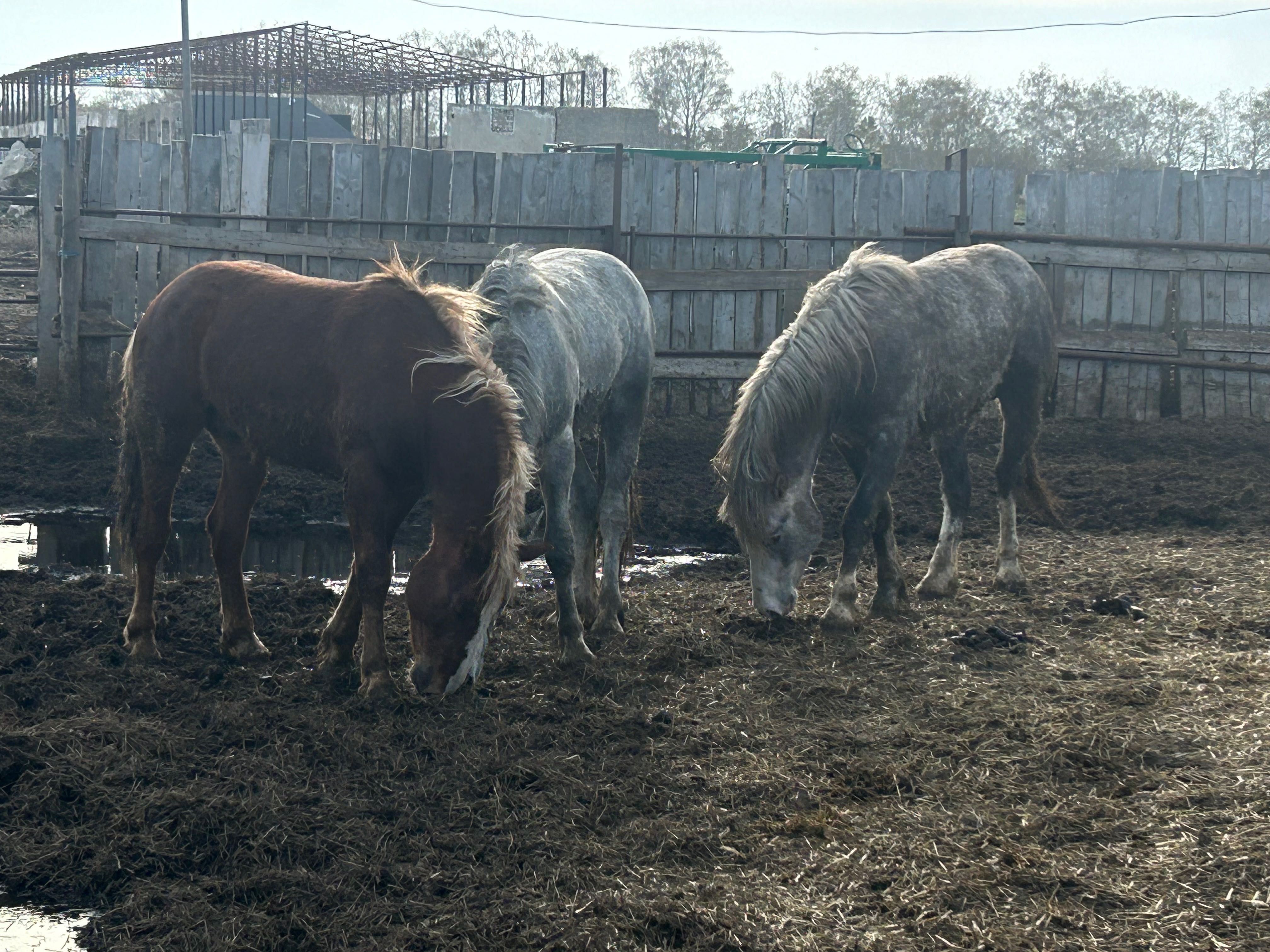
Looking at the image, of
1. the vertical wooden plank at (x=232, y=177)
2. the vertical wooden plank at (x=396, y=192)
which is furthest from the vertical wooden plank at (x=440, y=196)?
the vertical wooden plank at (x=232, y=177)

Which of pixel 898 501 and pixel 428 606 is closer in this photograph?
pixel 428 606

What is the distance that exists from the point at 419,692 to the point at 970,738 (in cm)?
195

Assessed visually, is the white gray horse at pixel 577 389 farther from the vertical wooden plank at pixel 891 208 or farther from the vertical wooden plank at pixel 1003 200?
the vertical wooden plank at pixel 1003 200

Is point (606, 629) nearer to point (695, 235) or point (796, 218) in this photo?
point (695, 235)

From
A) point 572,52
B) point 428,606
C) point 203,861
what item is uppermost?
point 572,52

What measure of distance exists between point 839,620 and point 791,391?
111 centimetres

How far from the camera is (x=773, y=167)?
1090 centimetres

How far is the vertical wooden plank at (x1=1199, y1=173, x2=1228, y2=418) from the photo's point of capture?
11.2 meters

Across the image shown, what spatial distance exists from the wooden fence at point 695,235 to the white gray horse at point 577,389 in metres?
4.60

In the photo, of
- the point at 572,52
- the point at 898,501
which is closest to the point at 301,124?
the point at 572,52

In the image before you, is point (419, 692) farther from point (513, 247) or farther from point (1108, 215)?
point (1108, 215)

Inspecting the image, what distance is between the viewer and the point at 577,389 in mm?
5117

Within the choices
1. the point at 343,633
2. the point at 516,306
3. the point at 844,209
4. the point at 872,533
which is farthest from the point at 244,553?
the point at 844,209

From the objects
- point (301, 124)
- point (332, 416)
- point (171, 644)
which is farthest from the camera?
point (301, 124)
